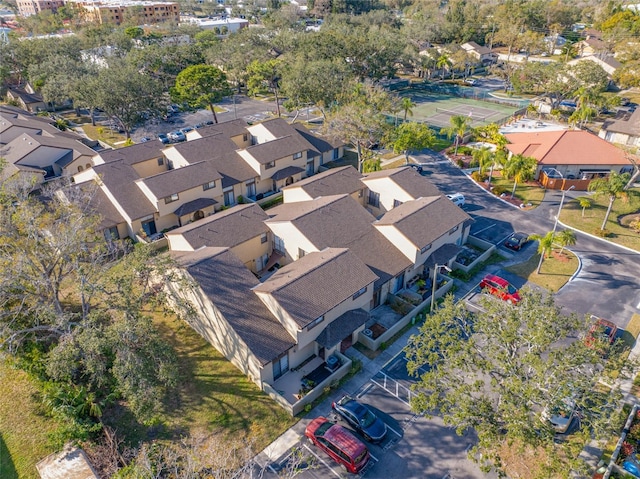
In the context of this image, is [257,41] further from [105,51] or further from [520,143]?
[520,143]

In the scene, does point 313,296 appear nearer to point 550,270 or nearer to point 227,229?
point 227,229

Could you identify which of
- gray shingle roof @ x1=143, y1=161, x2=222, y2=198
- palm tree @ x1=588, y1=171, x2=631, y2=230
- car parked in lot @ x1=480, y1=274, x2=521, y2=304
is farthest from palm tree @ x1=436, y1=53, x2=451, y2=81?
car parked in lot @ x1=480, y1=274, x2=521, y2=304

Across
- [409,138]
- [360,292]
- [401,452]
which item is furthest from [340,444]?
[409,138]

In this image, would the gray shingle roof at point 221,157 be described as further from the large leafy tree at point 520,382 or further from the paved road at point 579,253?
the large leafy tree at point 520,382

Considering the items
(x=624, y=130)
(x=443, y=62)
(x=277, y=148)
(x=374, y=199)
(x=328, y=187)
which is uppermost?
(x=443, y=62)

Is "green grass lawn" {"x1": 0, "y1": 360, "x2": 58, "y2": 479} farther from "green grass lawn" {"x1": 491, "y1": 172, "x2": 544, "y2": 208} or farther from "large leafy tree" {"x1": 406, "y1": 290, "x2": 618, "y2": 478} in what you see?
"green grass lawn" {"x1": 491, "y1": 172, "x2": 544, "y2": 208}

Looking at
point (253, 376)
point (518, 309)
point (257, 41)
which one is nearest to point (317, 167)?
point (253, 376)

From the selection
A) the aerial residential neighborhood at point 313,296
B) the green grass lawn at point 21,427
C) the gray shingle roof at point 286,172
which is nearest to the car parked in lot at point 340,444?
the aerial residential neighborhood at point 313,296

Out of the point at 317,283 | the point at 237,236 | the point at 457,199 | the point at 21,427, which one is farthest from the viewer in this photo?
the point at 457,199
